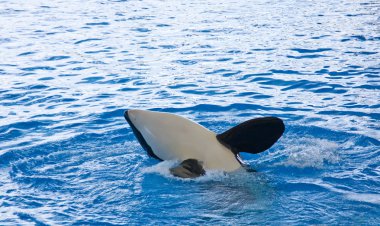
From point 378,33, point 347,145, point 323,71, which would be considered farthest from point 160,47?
point 347,145

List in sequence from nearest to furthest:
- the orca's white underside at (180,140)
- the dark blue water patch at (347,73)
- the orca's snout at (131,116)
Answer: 1. the orca's white underside at (180,140)
2. the orca's snout at (131,116)
3. the dark blue water patch at (347,73)

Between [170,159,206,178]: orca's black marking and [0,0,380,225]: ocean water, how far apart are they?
9cm

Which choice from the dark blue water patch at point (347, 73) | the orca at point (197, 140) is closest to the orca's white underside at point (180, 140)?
the orca at point (197, 140)

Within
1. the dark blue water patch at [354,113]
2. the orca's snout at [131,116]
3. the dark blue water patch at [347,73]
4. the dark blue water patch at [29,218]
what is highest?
the orca's snout at [131,116]

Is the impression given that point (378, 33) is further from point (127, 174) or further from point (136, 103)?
point (127, 174)

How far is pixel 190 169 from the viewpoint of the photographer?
5965mm

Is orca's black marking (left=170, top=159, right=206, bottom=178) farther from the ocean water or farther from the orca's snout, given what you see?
the orca's snout

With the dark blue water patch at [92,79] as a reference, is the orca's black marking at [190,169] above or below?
above

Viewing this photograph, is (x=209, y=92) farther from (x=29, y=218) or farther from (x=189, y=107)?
(x=29, y=218)

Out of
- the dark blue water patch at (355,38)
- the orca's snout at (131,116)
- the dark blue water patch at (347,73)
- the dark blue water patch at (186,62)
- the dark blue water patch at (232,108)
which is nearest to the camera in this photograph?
the orca's snout at (131,116)

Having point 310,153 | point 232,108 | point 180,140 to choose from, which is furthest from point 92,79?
point 180,140

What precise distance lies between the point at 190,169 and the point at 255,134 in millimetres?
675

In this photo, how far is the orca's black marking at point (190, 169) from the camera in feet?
19.5

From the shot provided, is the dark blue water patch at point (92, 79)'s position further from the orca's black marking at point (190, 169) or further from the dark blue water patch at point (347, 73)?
the orca's black marking at point (190, 169)
